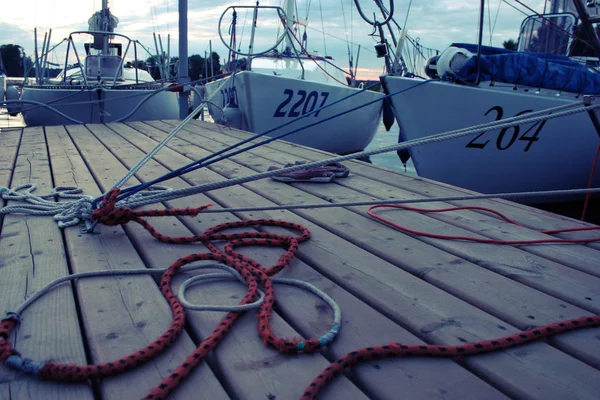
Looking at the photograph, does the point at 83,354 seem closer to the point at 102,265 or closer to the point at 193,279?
the point at 193,279

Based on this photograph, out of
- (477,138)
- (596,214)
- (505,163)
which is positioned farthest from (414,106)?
(596,214)

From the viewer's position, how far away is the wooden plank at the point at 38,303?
122 centimetres

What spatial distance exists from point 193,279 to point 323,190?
168cm

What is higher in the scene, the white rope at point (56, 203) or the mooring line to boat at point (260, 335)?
the white rope at point (56, 203)

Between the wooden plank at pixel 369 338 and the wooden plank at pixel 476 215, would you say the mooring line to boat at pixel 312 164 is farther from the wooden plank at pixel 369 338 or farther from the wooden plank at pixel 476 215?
the wooden plank at pixel 476 215

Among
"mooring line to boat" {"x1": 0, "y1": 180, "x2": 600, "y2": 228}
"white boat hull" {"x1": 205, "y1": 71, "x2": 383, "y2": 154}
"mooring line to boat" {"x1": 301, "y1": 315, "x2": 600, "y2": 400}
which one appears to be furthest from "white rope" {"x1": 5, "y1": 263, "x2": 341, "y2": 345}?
"white boat hull" {"x1": 205, "y1": 71, "x2": 383, "y2": 154}

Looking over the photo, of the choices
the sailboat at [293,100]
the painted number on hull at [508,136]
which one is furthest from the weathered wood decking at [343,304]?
the sailboat at [293,100]

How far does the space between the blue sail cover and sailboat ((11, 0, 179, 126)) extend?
5330 millimetres

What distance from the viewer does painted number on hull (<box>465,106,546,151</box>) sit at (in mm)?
5632

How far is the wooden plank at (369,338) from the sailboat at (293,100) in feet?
16.9

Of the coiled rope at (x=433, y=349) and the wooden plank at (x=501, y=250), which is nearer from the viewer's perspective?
the coiled rope at (x=433, y=349)

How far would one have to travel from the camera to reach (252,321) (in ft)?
5.10

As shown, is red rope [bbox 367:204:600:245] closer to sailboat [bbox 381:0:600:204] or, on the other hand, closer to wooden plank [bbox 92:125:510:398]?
wooden plank [bbox 92:125:510:398]

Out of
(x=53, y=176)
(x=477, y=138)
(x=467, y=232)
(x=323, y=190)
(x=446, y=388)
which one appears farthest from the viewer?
(x=477, y=138)
